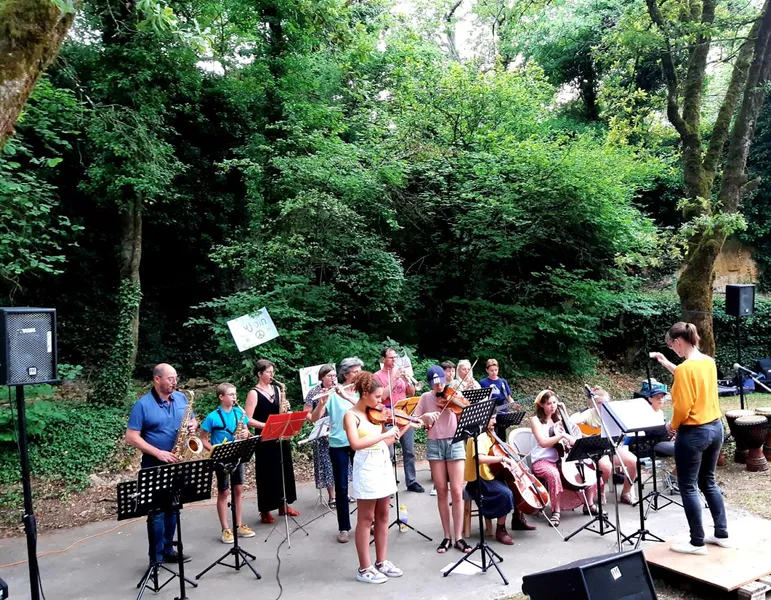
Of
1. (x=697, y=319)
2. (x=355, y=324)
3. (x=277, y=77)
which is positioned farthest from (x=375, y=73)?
(x=697, y=319)

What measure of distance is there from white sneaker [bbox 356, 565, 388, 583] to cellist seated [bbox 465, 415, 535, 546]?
1112 mm

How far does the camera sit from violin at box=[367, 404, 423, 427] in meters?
4.49

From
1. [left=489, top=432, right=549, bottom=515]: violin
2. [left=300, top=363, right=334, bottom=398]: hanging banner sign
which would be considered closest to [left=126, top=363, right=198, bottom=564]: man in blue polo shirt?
[left=300, top=363, right=334, bottom=398]: hanging banner sign

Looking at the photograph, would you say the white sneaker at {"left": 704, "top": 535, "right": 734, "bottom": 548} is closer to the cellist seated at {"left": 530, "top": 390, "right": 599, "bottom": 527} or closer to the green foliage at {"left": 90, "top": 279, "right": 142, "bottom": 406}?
the cellist seated at {"left": 530, "top": 390, "right": 599, "bottom": 527}

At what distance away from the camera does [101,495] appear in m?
7.53

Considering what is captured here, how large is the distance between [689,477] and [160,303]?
1252 cm

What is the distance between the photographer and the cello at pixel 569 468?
237 inches

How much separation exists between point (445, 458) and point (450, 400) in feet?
1.77

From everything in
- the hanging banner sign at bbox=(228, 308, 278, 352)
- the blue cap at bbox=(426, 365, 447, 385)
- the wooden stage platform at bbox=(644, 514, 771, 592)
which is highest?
the hanging banner sign at bbox=(228, 308, 278, 352)

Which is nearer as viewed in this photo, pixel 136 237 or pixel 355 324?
pixel 136 237

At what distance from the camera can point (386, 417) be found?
4582 millimetres

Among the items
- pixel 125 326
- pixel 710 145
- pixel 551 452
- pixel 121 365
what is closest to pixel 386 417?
pixel 551 452

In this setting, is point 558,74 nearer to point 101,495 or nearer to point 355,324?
point 355,324

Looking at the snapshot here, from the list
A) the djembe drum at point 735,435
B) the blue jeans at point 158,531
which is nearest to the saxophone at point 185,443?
the blue jeans at point 158,531
